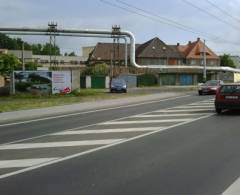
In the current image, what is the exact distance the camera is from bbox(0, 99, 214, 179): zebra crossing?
9.85m

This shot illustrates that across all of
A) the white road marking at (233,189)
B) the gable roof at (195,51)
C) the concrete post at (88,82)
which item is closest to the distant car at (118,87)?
the concrete post at (88,82)

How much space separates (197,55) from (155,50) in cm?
1618

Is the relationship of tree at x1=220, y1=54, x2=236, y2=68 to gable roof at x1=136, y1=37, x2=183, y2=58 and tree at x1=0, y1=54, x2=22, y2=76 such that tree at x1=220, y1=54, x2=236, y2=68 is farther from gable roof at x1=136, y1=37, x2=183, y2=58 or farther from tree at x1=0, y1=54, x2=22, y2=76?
tree at x1=0, y1=54, x2=22, y2=76

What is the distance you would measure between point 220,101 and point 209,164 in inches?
508

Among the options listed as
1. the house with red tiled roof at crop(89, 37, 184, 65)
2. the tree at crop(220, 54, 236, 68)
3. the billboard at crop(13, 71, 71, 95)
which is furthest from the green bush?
the tree at crop(220, 54, 236, 68)

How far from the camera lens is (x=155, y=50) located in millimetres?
125500

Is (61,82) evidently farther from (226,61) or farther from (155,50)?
(226,61)

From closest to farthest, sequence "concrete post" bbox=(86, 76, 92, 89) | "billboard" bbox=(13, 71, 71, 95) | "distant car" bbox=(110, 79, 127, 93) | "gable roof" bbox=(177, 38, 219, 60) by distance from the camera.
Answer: "billboard" bbox=(13, 71, 71, 95), "distant car" bbox=(110, 79, 127, 93), "concrete post" bbox=(86, 76, 92, 89), "gable roof" bbox=(177, 38, 219, 60)

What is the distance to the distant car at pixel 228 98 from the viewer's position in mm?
21797

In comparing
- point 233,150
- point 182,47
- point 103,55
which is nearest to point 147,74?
point 103,55

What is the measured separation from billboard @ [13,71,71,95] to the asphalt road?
24.7 m

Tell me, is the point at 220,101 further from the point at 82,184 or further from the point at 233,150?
the point at 82,184

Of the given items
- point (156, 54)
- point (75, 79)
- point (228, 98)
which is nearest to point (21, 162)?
point (228, 98)

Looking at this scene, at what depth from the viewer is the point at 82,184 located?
7.79 metres
